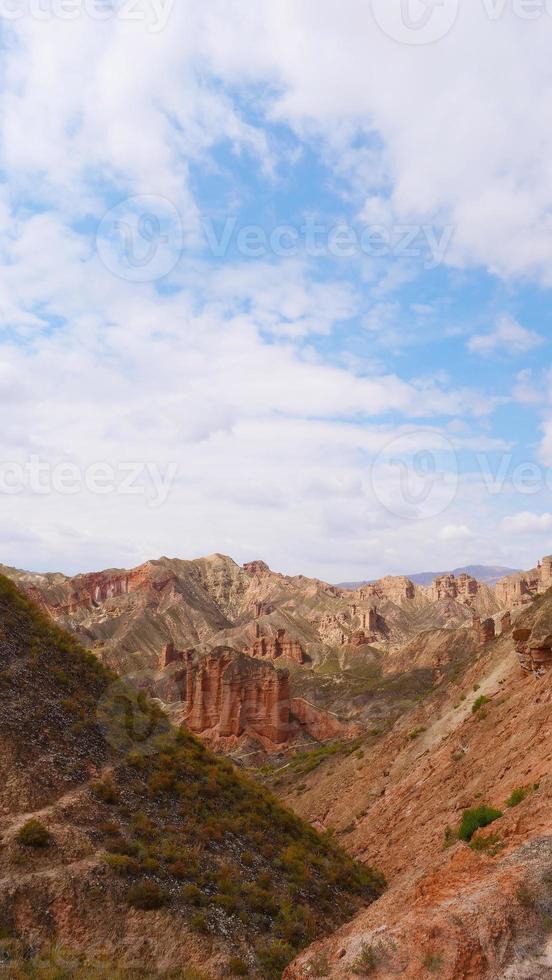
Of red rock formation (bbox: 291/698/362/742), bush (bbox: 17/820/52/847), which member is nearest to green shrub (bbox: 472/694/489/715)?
bush (bbox: 17/820/52/847)

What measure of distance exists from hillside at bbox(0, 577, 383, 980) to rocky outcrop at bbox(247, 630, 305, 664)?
96874 millimetres

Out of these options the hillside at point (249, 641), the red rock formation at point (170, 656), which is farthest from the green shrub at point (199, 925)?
the red rock formation at point (170, 656)

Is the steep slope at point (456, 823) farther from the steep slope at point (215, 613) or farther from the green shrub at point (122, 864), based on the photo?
the steep slope at point (215, 613)

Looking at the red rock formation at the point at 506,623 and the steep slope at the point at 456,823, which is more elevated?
the red rock formation at the point at 506,623

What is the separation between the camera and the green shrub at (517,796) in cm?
1376

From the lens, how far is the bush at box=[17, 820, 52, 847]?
1259 centimetres

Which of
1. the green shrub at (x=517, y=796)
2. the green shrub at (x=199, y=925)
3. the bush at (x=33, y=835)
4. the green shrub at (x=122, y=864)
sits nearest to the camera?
the green shrub at (x=199, y=925)

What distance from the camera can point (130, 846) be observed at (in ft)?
44.6

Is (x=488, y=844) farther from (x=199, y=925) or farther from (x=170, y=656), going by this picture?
(x=170, y=656)

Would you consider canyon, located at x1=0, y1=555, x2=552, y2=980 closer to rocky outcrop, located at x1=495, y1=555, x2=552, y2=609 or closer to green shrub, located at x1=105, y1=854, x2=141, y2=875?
green shrub, located at x1=105, y1=854, x2=141, y2=875

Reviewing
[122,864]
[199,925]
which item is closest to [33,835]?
[122,864]

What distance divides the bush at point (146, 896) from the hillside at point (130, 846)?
0.04 m

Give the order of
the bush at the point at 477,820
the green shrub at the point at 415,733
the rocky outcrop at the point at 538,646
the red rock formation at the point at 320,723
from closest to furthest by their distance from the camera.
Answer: the bush at the point at 477,820
the rocky outcrop at the point at 538,646
the green shrub at the point at 415,733
the red rock formation at the point at 320,723

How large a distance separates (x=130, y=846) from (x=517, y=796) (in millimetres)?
9051
